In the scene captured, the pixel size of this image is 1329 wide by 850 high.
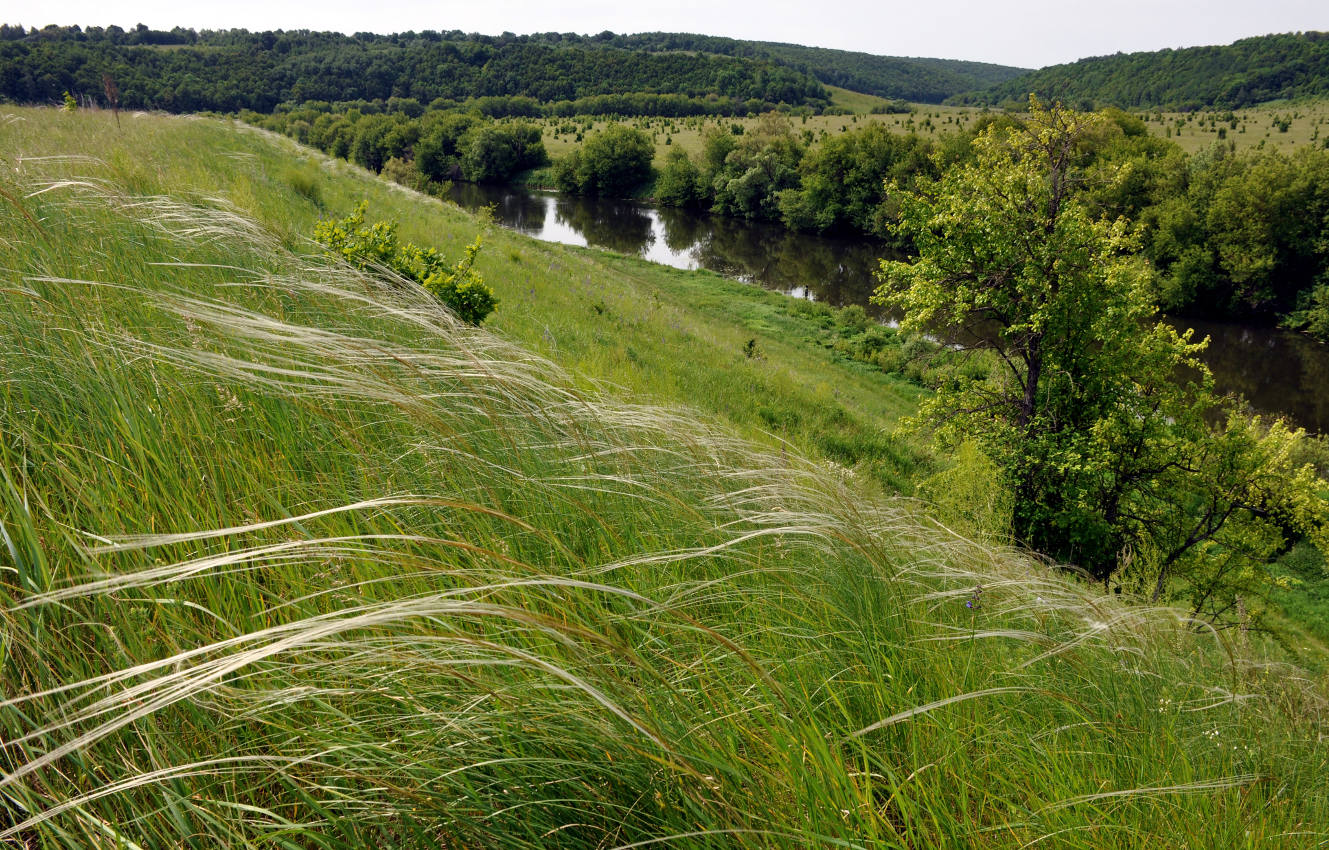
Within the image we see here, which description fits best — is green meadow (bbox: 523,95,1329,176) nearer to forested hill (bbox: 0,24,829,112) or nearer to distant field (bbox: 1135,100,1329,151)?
distant field (bbox: 1135,100,1329,151)

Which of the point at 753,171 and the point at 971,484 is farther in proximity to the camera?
the point at 753,171

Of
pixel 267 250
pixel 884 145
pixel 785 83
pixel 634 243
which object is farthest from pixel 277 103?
pixel 267 250

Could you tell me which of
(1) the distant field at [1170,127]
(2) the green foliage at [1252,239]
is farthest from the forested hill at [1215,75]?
(2) the green foliage at [1252,239]

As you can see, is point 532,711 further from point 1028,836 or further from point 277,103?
point 277,103

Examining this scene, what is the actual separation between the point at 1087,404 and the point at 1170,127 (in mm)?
73971

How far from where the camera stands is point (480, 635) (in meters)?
1.48

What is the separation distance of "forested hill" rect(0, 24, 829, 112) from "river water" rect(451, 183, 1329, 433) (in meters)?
35.1

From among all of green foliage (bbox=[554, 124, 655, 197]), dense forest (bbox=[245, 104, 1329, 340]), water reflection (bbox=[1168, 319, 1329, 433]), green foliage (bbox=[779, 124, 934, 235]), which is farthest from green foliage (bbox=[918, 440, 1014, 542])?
green foliage (bbox=[554, 124, 655, 197])

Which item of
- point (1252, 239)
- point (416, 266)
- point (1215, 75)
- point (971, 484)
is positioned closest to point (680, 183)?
point (1252, 239)

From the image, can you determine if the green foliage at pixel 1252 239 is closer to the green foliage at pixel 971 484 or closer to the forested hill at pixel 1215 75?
the green foliage at pixel 971 484

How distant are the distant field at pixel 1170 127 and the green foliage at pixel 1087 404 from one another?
50.9 meters

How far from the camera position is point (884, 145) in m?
58.2

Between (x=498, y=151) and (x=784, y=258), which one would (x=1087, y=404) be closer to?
(x=784, y=258)

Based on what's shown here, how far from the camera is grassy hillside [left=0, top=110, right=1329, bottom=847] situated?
1142 millimetres
